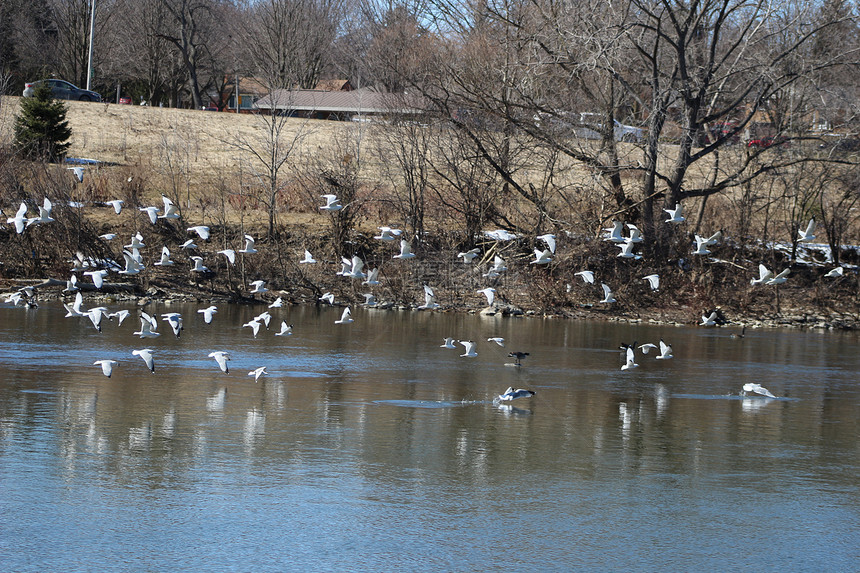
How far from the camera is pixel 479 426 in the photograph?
12.3m

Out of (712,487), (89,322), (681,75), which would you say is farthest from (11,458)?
(681,75)

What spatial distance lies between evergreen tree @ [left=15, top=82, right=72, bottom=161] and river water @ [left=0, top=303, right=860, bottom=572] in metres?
18.3

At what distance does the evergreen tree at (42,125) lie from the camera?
34438 mm

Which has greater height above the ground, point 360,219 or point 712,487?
point 360,219

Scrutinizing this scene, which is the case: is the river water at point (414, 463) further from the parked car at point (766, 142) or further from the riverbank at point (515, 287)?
the parked car at point (766, 142)

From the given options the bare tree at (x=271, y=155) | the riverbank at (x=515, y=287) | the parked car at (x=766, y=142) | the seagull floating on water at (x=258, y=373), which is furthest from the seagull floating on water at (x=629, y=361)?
the bare tree at (x=271, y=155)

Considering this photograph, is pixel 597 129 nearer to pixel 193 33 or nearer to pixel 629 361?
pixel 629 361

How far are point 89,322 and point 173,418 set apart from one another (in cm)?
1005

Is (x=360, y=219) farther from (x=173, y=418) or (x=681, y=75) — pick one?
(x=173, y=418)

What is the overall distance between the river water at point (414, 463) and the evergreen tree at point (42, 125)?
18.3 m

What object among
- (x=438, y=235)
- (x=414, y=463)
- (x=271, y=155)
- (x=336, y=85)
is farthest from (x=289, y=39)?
(x=414, y=463)

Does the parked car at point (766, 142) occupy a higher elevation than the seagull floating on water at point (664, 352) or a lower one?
higher

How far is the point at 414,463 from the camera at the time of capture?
34.2ft

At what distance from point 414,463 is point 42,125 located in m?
29.4
